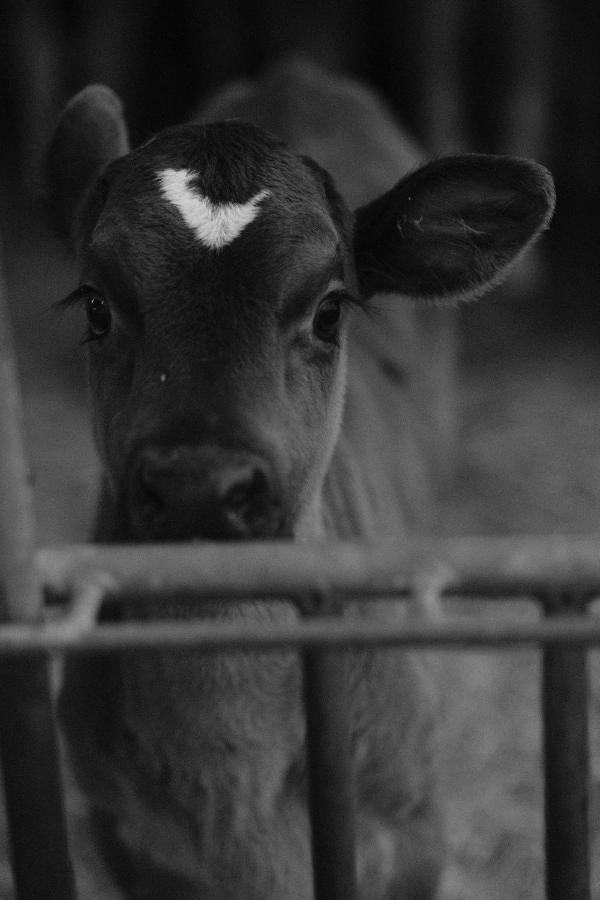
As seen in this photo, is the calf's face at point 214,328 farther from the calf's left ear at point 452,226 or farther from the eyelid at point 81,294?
the calf's left ear at point 452,226

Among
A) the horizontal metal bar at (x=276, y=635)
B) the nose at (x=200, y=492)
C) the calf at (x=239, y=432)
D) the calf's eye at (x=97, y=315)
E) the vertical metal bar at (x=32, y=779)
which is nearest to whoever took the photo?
the horizontal metal bar at (x=276, y=635)

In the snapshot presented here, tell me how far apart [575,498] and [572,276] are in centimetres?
272

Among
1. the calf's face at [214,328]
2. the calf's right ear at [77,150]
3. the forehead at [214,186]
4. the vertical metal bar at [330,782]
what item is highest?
the calf's right ear at [77,150]

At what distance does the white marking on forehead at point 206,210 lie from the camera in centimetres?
202

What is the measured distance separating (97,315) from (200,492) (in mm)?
687

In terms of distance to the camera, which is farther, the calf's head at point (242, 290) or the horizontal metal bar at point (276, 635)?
the calf's head at point (242, 290)

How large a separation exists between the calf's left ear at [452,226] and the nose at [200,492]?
0.85 metres

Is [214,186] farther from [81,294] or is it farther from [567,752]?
[567,752]

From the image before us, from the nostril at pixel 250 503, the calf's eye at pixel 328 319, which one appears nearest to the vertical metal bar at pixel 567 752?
the nostril at pixel 250 503

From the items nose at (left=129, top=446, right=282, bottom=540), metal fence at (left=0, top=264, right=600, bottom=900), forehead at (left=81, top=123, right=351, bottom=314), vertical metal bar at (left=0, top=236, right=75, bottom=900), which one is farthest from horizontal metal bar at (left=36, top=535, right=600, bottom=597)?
forehead at (left=81, top=123, right=351, bottom=314)

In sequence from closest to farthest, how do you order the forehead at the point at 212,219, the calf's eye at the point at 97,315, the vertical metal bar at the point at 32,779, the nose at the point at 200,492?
the vertical metal bar at the point at 32,779
the nose at the point at 200,492
the forehead at the point at 212,219
the calf's eye at the point at 97,315

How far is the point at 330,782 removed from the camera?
4.18 feet

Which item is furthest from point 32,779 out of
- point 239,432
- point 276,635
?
point 239,432

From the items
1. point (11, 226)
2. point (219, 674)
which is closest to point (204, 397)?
point (219, 674)
